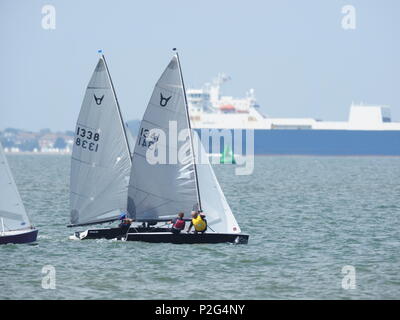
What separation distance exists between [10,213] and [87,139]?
350 centimetres

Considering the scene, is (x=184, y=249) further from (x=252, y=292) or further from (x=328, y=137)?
(x=328, y=137)

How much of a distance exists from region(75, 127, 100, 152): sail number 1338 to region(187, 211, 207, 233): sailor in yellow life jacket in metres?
3.91

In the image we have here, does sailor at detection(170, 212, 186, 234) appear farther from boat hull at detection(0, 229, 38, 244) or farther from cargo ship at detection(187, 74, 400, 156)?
cargo ship at detection(187, 74, 400, 156)

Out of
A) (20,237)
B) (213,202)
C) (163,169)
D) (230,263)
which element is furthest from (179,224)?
(20,237)

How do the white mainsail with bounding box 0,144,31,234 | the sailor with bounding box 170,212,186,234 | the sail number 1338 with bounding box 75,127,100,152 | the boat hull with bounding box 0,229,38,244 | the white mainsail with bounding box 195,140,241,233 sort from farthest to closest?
the sail number 1338 with bounding box 75,127,100,152 < the white mainsail with bounding box 195,140,241,233 < the sailor with bounding box 170,212,186,234 < the boat hull with bounding box 0,229,38,244 < the white mainsail with bounding box 0,144,31,234

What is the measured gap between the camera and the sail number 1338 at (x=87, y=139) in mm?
27312

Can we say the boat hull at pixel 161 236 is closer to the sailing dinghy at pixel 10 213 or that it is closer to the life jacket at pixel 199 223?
the life jacket at pixel 199 223

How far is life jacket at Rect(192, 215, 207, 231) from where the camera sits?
25.4m

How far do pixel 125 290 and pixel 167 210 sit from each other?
6.51 meters

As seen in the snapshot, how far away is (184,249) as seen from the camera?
2562cm

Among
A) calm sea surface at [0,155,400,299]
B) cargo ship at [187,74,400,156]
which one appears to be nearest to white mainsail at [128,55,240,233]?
calm sea surface at [0,155,400,299]

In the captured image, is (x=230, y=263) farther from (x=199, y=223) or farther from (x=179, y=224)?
(x=179, y=224)

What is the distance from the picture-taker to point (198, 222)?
83.4 ft
